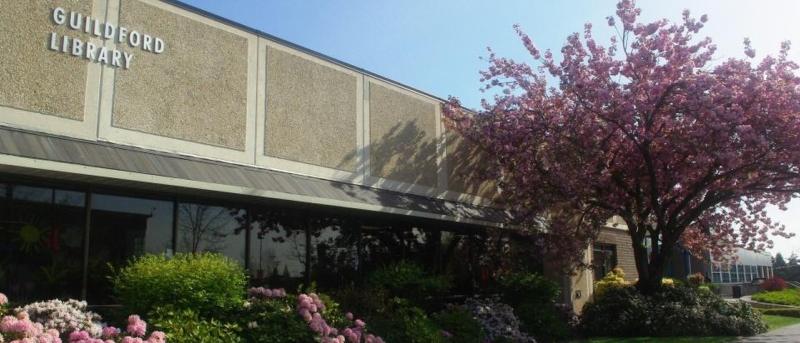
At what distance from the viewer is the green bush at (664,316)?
15359 mm

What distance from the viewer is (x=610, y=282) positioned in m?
19.9

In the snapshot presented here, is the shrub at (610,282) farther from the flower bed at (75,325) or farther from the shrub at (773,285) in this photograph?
the shrub at (773,285)

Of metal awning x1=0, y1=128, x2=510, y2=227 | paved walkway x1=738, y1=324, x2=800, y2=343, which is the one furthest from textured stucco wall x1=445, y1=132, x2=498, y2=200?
paved walkway x1=738, y1=324, x2=800, y2=343

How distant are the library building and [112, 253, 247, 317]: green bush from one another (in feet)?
3.63

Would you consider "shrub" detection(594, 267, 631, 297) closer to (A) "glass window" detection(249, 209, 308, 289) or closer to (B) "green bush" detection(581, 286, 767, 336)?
(B) "green bush" detection(581, 286, 767, 336)

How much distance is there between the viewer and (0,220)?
888 centimetres

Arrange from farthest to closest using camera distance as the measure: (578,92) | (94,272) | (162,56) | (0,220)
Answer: (578,92) < (162,56) < (94,272) < (0,220)

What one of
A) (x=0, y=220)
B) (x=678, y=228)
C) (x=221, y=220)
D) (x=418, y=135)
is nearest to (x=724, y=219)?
(x=678, y=228)

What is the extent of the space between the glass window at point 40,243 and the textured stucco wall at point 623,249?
52.0 ft

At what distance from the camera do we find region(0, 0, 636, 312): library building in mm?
8992

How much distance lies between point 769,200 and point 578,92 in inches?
231

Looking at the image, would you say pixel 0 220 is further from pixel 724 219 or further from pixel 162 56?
pixel 724 219

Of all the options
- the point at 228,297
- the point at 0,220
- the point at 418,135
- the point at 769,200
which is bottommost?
the point at 228,297

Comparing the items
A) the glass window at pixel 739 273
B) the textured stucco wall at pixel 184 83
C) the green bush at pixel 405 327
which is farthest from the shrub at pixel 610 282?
the glass window at pixel 739 273
